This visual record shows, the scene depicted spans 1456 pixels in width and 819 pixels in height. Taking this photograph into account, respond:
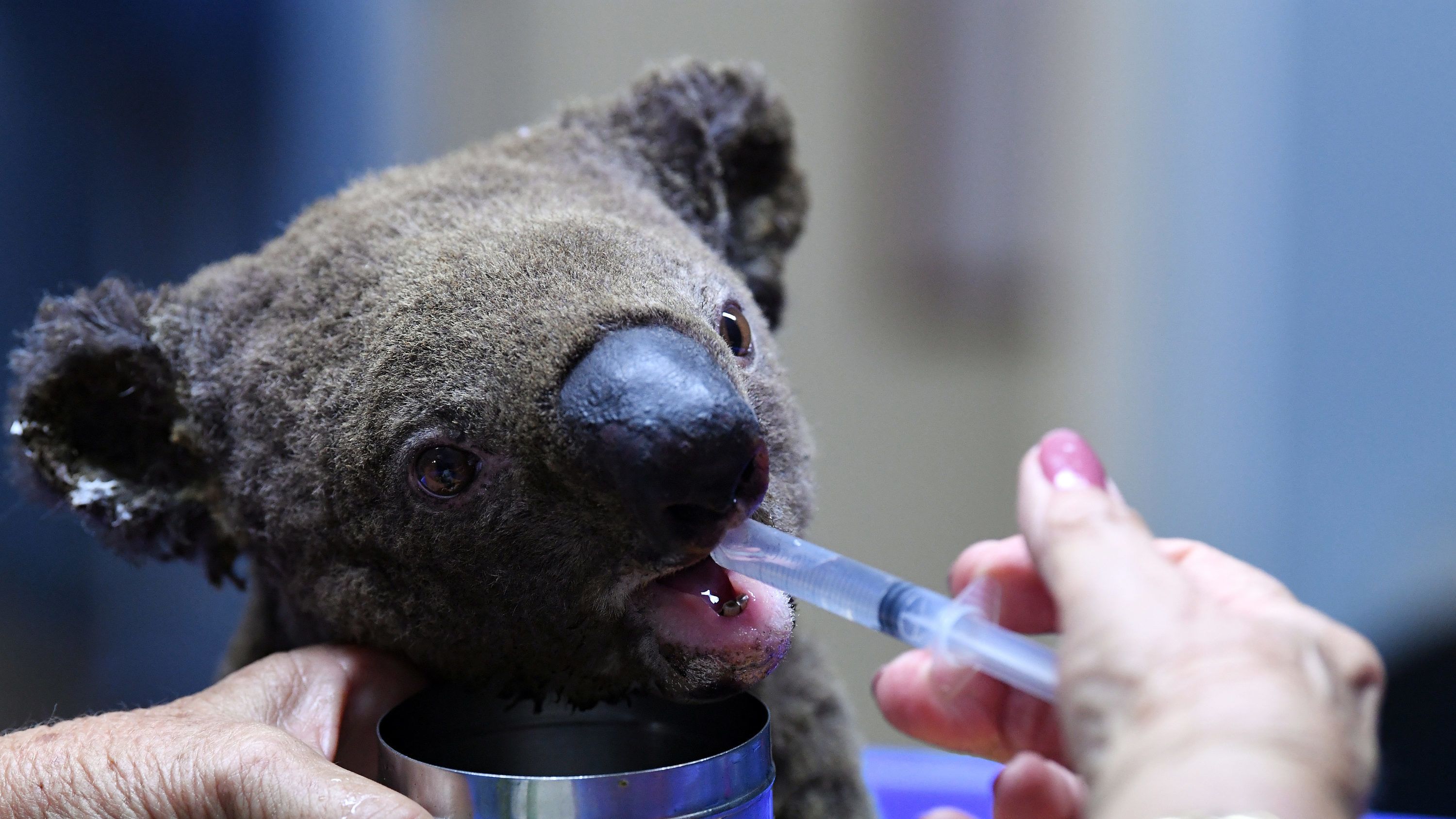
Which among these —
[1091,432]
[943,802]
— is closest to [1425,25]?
[1091,432]

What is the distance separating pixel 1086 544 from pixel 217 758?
1.70ft

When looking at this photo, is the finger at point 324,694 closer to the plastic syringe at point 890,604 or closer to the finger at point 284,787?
the finger at point 284,787

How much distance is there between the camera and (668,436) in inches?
24.1

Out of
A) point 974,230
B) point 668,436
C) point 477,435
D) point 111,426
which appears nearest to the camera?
point 668,436

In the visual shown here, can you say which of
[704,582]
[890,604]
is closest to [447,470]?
[704,582]

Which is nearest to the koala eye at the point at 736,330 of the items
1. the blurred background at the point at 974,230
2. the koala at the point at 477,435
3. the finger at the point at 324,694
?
the koala at the point at 477,435

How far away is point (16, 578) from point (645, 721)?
1021 millimetres

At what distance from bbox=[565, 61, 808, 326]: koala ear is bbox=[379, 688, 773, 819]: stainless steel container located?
479mm

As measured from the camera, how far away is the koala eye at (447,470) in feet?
2.39

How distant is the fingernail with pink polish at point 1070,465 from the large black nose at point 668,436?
0.52 feet

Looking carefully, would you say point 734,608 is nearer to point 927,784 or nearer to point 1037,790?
point 1037,790

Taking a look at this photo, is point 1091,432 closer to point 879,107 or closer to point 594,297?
point 879,107

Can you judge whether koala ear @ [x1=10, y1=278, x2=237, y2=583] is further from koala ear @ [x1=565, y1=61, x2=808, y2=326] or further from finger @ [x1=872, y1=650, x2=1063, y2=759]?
finger @ [x1=872, y1=650, x2=1063, y2=759]

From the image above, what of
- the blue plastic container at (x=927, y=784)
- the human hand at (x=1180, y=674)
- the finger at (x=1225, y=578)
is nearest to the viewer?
the human hand at (x=1180, y=674)
